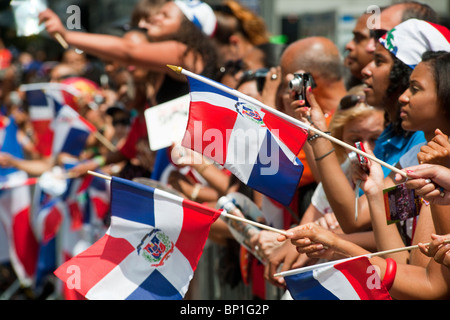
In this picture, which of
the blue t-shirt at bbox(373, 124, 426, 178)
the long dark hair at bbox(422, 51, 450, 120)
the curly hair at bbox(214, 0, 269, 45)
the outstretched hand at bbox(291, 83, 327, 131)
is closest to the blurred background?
the curly hair at bbox(214, 0, 269, 45)

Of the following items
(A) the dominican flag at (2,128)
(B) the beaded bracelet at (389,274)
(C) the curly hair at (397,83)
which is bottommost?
(A) the dominican flag at (2,128)

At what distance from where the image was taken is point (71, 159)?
23.9 feet

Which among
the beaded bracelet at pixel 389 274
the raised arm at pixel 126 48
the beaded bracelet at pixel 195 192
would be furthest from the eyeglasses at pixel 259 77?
the beaded bracelet at pixel 389 274

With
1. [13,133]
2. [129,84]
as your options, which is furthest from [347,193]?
[13,133]

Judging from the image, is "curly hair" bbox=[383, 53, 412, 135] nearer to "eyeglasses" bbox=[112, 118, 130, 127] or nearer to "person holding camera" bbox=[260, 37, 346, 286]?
"person holding camera" bbox=[260, 37, 346, 286]

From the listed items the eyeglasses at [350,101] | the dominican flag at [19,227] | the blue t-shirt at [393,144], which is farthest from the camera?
the dominican flag at [19,227]

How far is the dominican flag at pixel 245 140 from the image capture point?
3.15 meters

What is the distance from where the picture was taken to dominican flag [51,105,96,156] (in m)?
7.05

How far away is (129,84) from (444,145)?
13.9 feet

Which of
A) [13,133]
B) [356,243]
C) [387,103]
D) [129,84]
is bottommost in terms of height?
[13,133]

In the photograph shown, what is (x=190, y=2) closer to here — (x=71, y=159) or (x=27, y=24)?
(x=27, y=24)

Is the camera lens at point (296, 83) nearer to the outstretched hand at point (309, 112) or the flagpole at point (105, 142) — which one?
the outstretched hand at point (309, 112)

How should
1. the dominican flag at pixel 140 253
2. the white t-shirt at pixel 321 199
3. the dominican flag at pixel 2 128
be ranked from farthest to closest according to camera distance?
1. the dominican flag at pixel 2 128
2. the white t-shirt at pixel 321 199
3. the dominican flag at pixel 140 253

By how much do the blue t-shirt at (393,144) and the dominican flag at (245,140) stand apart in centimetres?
49
